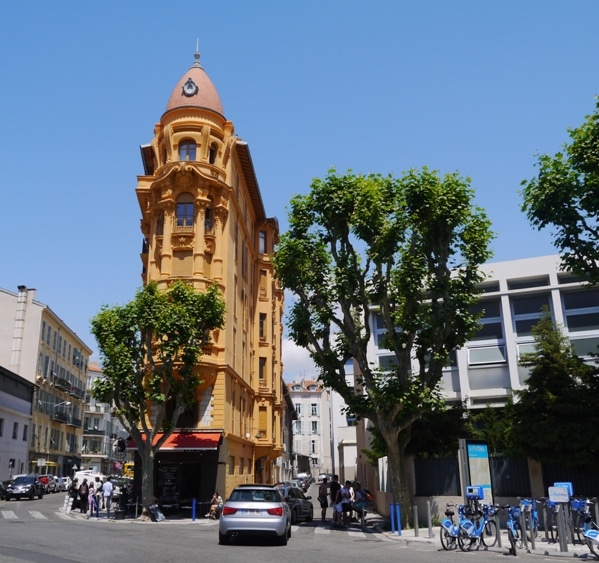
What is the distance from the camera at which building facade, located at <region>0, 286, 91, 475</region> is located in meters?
54.6

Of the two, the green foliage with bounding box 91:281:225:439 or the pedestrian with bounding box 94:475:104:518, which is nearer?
the green foliage with bounding box 91:281:225:439

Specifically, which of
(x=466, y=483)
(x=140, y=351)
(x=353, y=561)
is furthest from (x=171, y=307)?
(x=353, y=561)

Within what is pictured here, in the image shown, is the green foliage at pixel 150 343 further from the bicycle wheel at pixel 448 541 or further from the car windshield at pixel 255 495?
the bicycle wheel at pixel 448 541

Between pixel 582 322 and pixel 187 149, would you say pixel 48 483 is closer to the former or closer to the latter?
pixel 187 149

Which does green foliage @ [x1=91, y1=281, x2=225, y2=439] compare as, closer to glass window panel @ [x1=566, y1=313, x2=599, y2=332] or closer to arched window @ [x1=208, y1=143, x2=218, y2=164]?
arched window @ [x1=208, y1=143, x2=218, y2=164]

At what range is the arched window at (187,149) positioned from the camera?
34.5 metres

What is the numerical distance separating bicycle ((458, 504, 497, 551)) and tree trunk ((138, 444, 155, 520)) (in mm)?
15332

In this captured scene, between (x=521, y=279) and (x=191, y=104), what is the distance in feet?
72.8

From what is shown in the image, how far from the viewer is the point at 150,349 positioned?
1097 inches

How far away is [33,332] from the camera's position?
55906 mm

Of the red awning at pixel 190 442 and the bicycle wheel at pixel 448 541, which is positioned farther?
the red awning at pixel 190 442

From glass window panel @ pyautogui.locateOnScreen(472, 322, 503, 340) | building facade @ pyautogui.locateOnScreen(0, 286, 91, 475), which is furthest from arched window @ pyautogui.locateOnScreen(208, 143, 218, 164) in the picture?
building facade @ pyautogui.locateOnScreen(0, 286, 91, 475)

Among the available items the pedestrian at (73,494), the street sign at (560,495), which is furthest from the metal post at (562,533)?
the pedestrian at (73,494)

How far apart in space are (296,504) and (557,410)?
10958 mm
